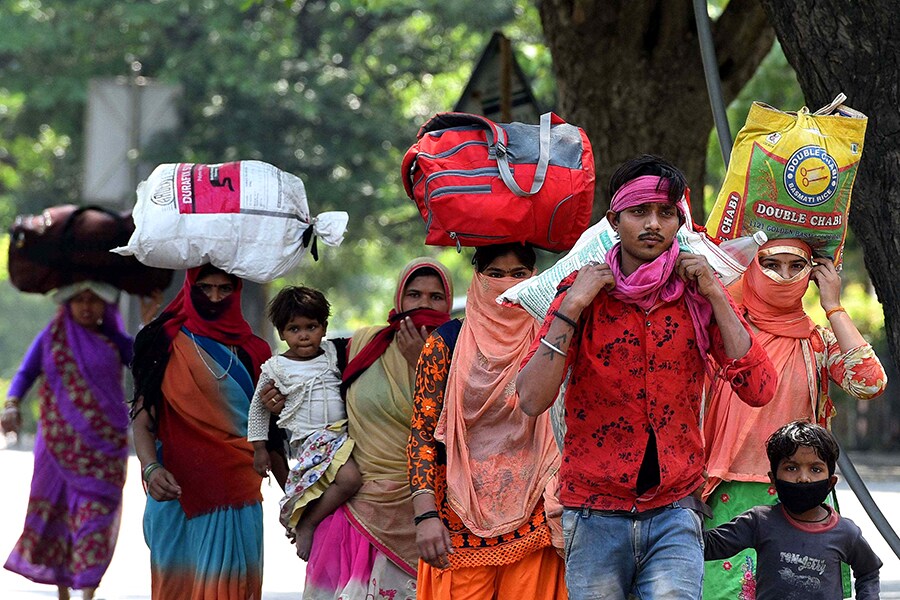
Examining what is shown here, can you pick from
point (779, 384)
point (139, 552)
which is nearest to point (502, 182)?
point (779, 384)

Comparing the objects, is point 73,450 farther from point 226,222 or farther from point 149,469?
point 226,222

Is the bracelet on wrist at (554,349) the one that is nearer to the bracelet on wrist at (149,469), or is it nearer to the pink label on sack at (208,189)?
the pink label on sack at (208,189)

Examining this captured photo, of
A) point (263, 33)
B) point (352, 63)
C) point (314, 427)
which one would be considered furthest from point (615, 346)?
point (352, 63)

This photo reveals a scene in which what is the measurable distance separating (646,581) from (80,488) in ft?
14.8

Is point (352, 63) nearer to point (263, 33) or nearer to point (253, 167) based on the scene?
point (263, 33)

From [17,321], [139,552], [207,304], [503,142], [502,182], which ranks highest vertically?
[503,142]

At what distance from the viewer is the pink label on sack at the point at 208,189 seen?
245 inches

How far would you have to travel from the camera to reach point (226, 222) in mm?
6199

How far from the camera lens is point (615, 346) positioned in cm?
428

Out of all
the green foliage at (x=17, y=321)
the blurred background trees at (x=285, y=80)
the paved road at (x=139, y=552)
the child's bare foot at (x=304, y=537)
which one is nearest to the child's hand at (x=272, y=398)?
the child's bare foot at (x=304, y=537)

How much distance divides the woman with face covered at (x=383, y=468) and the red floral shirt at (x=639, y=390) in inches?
60.1

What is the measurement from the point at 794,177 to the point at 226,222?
7.55 ft

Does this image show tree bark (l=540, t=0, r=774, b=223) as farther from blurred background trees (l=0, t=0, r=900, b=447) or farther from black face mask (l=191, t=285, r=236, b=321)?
blurred background trees (l=0, t=0, r=900, b=447)

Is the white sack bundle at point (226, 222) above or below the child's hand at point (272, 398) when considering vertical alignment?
above
